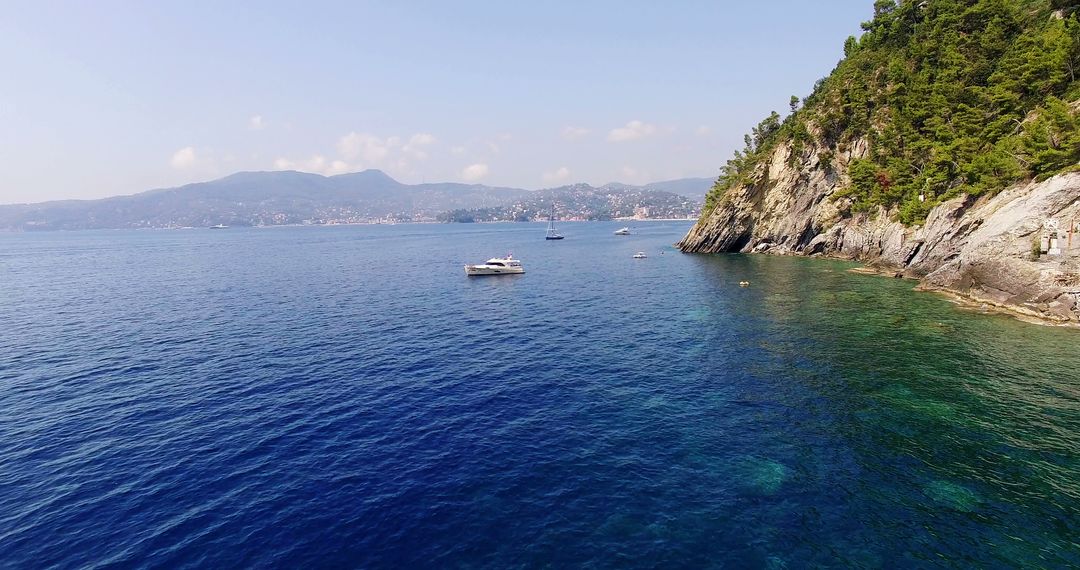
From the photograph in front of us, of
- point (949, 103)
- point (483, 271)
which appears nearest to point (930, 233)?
point (949, 103)

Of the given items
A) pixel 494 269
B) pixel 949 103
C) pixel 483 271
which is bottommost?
pixel 483 271

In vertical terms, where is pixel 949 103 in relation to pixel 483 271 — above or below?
above

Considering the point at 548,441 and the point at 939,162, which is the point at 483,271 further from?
the point at 939,162

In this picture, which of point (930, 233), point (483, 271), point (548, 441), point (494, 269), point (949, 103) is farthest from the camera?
point (494, 269)

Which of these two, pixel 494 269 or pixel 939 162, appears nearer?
pixel 939 162

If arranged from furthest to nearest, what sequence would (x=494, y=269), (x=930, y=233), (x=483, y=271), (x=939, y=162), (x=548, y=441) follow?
(x=494, y=269) → (x=483, y=271) → (x=939, y=162) → (x=930, y=233) → (x=548, y=441)

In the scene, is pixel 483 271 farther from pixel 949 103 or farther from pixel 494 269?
pixel 949 103

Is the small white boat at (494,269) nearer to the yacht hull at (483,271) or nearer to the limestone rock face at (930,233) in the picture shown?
the yacht hull at (483,271)
